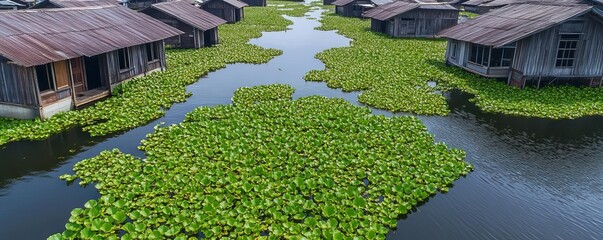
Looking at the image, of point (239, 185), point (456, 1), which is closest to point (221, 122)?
point (239, 185)

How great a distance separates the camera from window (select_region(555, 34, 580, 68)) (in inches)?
832

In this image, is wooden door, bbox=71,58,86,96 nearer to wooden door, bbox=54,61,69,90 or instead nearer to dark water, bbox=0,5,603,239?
wooden door, bbox=54,61,69,90

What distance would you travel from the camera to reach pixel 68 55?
55.3ft

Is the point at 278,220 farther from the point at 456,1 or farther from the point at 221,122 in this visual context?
the point at 456,1

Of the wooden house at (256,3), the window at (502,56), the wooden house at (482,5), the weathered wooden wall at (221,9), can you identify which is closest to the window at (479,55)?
the window at (502,56)

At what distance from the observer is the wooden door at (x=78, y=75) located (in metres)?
19.3

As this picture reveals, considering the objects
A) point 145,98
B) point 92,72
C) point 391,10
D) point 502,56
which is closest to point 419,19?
point 391,10

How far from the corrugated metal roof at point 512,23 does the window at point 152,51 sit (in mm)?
19846

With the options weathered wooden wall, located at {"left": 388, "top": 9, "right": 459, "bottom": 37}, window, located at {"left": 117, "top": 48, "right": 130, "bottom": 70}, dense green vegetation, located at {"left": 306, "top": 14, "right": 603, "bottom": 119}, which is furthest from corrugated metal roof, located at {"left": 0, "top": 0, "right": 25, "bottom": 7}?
weathered wooden wall, located at {"left": 388, "top": 9, "right": 459, "bottom": 37}

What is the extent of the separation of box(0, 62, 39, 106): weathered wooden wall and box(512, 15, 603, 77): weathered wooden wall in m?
24.1

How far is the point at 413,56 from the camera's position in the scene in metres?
31.0

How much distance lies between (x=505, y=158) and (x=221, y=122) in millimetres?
11222

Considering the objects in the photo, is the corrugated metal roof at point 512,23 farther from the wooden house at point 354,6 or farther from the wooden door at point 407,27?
the wooden house at point 354,6

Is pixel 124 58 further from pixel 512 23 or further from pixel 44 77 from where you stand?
pixel 512 23
